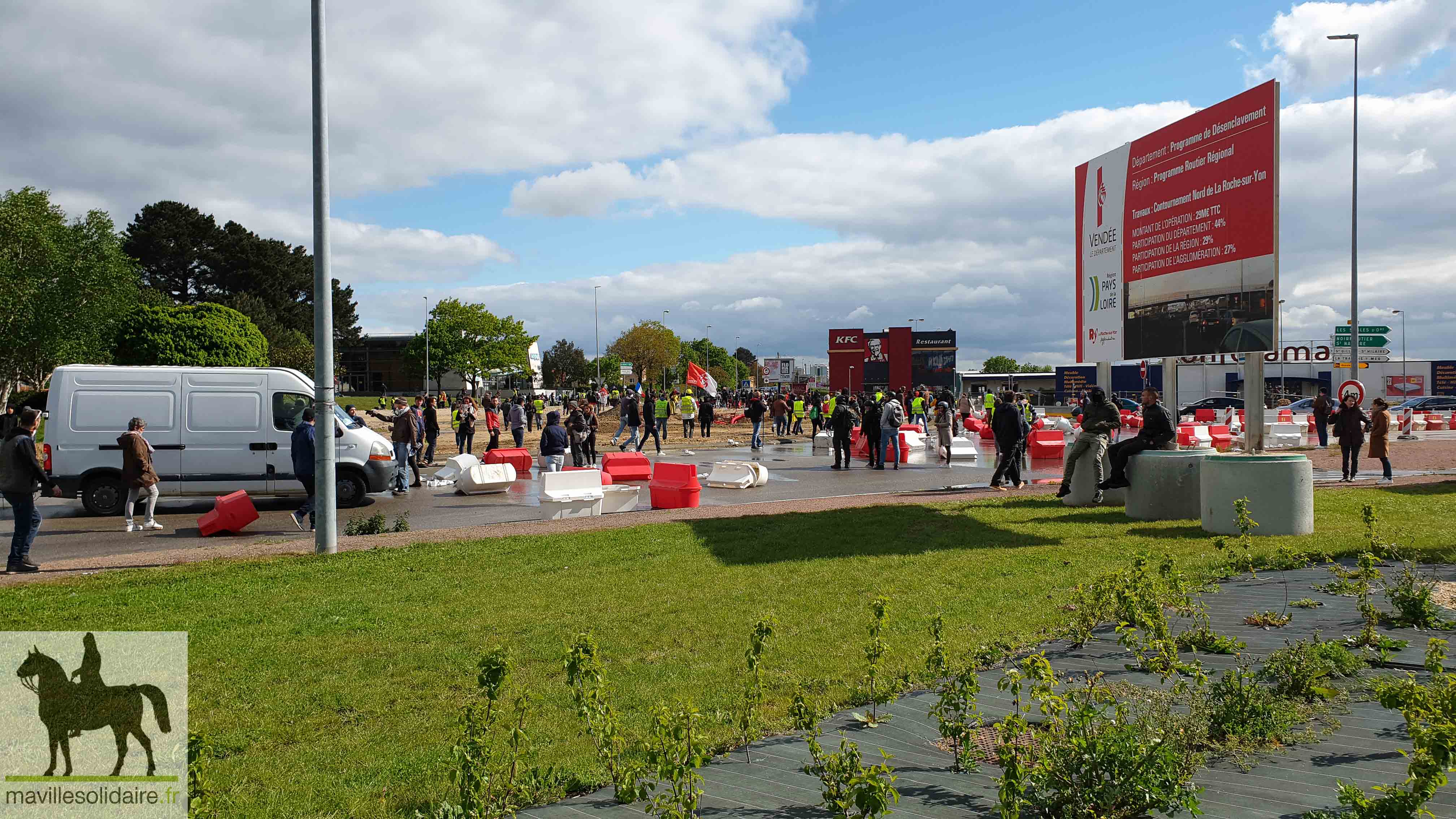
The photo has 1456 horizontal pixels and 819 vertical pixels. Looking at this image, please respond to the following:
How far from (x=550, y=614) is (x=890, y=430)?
16693mm

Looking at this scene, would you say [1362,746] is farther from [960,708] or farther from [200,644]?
[200,644]

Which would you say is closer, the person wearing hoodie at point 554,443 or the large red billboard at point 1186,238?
the large red billboard at point 1186,238

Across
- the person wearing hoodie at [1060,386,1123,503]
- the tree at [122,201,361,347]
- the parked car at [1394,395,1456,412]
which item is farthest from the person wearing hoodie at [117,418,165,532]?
the tree at [122,201,361,347]

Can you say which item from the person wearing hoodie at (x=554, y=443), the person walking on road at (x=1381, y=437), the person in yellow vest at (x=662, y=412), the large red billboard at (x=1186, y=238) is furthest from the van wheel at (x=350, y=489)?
the person walking on road at (x=1381, y=437)

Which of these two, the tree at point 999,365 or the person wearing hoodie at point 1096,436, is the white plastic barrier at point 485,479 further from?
the tree at point 999,365

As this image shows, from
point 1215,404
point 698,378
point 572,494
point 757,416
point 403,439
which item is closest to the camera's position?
point 572,494

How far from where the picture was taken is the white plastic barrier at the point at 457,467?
18375 millimetres

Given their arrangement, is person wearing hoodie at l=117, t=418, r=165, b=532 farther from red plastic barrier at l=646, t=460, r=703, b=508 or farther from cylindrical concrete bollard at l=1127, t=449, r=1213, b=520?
cylindrical concrete bollard at l=1127, t=449, r=1213, b=520

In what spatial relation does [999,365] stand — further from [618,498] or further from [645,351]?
[618,498]

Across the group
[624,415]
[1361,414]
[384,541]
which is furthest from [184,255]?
[1361,414]

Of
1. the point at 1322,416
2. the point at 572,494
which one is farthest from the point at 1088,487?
the point at 1322,416

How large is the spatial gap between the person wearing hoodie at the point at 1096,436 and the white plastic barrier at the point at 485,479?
34.5ft

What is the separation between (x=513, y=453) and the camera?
Answer: 20.9 metres

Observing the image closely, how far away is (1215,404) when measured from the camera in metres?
48.3
